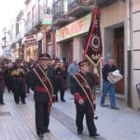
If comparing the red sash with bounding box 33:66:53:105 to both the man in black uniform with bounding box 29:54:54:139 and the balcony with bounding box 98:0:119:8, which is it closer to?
the man in black uniform with bounding box 29:54:54:139

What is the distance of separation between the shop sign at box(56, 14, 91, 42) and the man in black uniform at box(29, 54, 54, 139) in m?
9.53

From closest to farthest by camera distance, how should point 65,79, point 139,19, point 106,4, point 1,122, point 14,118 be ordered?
point 1,122, point 14,118, point 139,19, point 106,4, point 65,79

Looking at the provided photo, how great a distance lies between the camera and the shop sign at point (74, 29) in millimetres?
19517

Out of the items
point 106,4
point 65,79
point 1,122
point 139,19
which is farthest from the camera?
point 65,79

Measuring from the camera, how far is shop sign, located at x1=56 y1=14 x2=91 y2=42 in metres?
19.5

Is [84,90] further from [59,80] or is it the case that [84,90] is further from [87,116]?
[59,80]

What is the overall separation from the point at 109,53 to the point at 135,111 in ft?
13.9

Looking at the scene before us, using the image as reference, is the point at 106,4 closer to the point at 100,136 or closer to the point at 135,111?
the point at 135,111

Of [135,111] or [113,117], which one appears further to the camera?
[135,111]

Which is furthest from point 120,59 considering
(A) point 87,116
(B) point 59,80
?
(A) point 87,116

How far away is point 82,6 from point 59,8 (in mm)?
6944

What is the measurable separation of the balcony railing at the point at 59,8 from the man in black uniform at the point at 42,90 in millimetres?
14487

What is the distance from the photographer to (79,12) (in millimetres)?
20109

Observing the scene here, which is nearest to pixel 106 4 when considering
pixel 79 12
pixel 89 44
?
pixel 79 12
